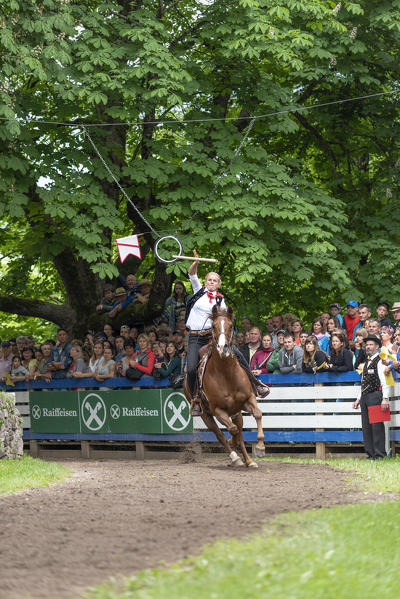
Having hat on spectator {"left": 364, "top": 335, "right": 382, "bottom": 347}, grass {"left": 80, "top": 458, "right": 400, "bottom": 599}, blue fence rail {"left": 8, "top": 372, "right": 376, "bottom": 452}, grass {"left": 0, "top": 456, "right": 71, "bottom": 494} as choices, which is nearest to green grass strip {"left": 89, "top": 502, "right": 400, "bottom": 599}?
grass {"left": 80, "top": 458, "right": 400, "bottom": 599}

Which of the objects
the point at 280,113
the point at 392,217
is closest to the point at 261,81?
the point at 280,113

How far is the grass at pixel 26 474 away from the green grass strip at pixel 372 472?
12.6ft

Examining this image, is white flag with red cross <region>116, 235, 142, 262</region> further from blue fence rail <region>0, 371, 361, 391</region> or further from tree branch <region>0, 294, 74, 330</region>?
tree branch <region>0, 294, 74, 330</region>

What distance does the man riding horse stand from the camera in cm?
1392

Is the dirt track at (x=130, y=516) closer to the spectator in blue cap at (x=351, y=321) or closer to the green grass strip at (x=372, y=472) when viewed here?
the green grass strip at (x=372, y=472)

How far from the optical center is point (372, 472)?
1155 cm

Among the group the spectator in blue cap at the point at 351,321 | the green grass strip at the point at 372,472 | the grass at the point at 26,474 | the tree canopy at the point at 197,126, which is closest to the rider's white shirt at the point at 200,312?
the green grass strip at the point at 372,472

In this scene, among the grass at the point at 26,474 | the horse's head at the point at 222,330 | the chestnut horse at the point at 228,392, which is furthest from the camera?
the chestnut horse at the point at 228,392

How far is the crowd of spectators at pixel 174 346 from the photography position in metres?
15.4

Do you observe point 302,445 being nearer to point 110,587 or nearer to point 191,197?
point 191,197

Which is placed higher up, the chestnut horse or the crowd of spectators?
the crowd of spectators

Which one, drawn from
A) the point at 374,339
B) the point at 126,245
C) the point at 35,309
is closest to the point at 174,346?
the point at 126,245

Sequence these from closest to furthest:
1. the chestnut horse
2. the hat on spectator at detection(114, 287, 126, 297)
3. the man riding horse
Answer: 1. the chestnut horse
2. the man riding horse
3. the hat on spectator at detection(114, 287, 126, 297)

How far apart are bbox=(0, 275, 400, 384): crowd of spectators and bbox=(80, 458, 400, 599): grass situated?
6.76 metres
